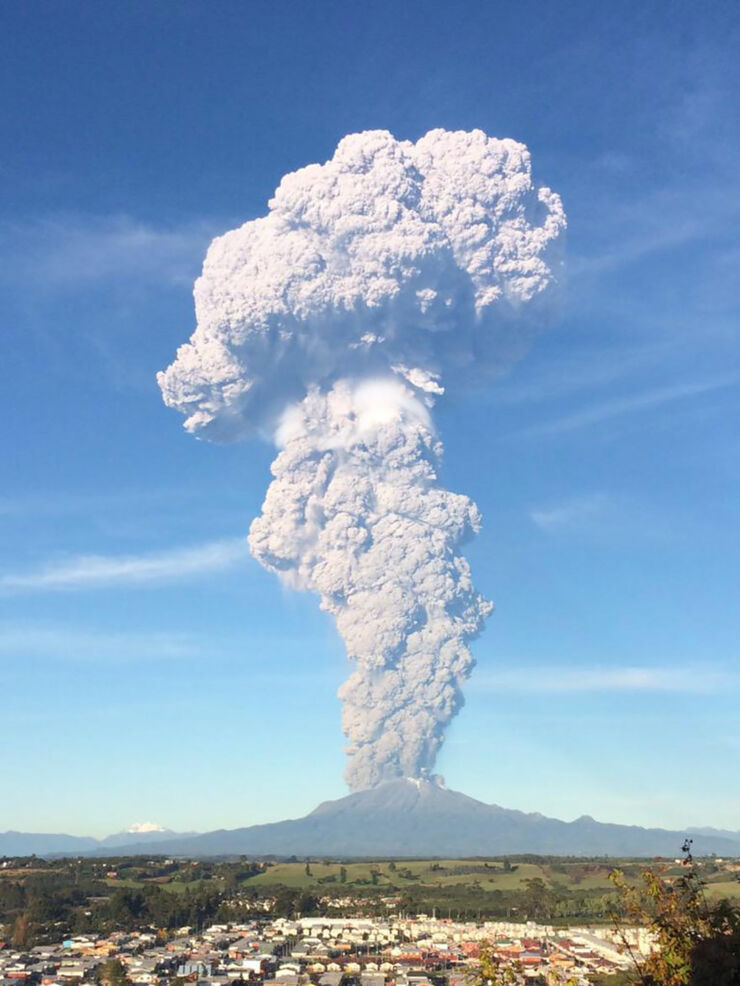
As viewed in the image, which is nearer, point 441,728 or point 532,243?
point 532,243

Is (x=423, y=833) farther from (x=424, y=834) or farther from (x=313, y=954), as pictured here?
(x=313, y=954)

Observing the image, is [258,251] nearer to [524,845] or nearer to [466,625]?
[466,625]

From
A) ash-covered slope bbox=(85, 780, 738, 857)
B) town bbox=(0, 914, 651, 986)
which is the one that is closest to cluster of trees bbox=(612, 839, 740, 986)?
town bbox=(0, 914, 651, 986)

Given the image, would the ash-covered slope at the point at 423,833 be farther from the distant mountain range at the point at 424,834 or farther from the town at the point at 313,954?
the town at the point at 313,954

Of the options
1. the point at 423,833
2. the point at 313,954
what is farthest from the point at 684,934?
A: the point at 423,833

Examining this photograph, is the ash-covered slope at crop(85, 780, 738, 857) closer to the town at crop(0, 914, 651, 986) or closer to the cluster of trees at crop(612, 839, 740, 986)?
the town at crop(0, 914, 651, 986)

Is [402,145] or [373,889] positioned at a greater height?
[402,145]

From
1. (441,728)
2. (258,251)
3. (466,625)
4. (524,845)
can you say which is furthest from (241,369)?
(524,845)
